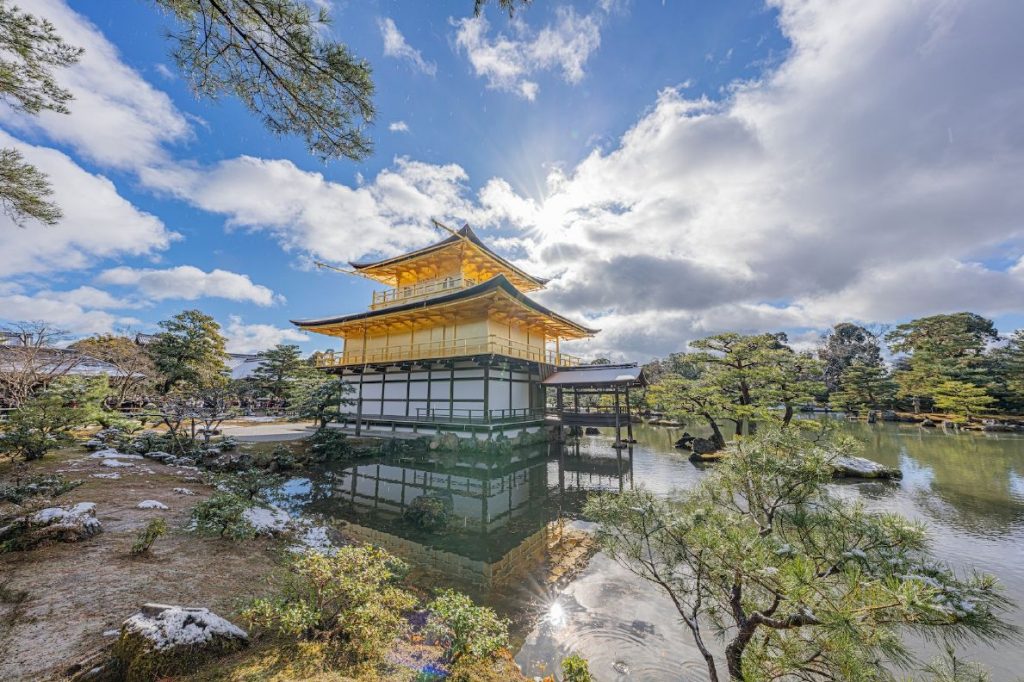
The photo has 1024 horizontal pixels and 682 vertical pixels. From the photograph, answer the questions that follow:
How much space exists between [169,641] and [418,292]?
17.4 m

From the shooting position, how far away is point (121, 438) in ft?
37.7

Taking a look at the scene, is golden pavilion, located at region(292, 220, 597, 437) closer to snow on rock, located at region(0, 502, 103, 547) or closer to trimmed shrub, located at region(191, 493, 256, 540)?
trimmed shrub, located at region(191, 493, 256, 540)

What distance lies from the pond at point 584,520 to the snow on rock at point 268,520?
118 centimetres

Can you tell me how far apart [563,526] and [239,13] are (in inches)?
348

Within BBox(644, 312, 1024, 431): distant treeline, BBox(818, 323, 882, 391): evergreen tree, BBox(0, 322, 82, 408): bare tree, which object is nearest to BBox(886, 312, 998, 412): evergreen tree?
BBox(644, 312, 1024, 431): distant treeline

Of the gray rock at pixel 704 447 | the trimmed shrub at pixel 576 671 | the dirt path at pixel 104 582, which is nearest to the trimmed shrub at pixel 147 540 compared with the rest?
the dirt path at pixel 104 582

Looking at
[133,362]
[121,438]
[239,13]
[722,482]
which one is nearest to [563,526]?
[722,482]

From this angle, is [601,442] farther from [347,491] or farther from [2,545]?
[2,545]

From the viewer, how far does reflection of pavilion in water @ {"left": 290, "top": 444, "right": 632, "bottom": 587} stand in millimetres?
5997

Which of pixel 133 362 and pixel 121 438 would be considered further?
pixel 133 362

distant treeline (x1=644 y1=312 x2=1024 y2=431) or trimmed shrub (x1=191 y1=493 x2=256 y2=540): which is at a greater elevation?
distant treeline (x1=644 y1=312 x2=1024 y2=431)

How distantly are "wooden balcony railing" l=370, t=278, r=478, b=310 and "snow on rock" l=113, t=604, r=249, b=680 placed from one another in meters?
15.2

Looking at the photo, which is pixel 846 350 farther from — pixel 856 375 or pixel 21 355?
pixel 21 355

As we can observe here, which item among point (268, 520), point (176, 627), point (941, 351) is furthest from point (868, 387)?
point (176, 627)
